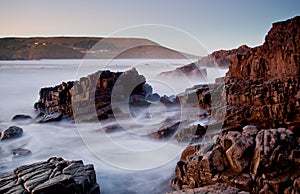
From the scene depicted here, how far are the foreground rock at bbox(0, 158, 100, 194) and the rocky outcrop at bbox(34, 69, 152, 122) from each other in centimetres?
677

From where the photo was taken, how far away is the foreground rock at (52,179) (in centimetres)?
521

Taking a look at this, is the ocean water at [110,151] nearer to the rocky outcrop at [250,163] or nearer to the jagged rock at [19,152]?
the jagged rock at [19,152]

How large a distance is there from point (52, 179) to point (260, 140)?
415cm

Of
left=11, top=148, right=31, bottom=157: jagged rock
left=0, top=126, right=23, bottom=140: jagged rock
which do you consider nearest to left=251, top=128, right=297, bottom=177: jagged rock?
left=11, top=148, right=31, bottom=157: jagged rock

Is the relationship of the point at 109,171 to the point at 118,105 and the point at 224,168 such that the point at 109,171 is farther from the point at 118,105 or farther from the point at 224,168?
the point at 118,105

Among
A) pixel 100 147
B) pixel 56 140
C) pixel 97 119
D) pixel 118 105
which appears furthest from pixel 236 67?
pixel 56 140

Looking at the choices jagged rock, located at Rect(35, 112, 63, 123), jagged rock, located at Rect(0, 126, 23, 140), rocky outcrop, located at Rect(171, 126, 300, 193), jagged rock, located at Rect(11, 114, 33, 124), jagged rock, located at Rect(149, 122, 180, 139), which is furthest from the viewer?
jagged rock, located at Rect(11, 114, 33, 124)

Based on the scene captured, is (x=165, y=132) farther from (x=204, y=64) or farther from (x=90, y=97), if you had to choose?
(x=204, y=64)

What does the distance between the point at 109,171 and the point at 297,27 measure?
11822 mm

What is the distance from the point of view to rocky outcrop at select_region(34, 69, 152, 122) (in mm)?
13773

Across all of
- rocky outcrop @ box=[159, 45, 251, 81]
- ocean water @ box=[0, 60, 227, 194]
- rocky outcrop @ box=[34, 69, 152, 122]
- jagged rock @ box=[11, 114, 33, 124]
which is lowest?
ocean water @ box=[0, 60, 227, 194]

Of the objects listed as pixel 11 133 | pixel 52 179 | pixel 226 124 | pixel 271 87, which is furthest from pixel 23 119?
pixel 271 87

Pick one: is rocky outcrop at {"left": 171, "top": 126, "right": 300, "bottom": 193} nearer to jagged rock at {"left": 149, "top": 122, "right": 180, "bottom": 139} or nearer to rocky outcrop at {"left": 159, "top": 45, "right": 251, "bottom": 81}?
jagged rock at {"left": 149, "top": 122, "right": 180, "bottom": 139}

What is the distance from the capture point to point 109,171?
7.91 metres
